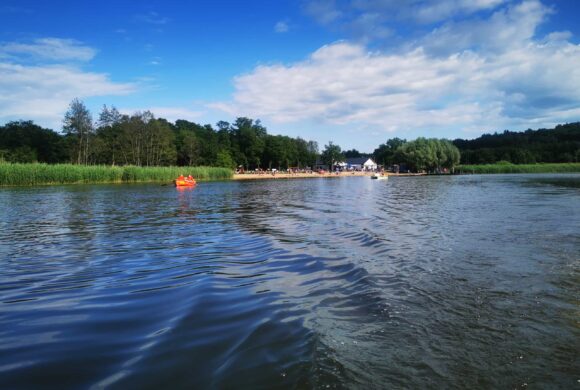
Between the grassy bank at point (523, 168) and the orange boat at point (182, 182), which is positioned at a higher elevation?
the grassy bank at point (523, 168)

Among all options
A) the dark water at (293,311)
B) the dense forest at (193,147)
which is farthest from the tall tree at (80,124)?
the dark water at (293,311)

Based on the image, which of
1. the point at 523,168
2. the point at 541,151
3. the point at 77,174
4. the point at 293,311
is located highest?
the point at 541,151

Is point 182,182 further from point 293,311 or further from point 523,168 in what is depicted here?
point 523,168

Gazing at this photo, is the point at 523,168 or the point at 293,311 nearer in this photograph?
the point at 293,311

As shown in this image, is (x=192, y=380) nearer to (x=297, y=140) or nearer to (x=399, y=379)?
(x=399, y=379)

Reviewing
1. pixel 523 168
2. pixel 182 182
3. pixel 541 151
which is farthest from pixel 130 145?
pixel 541 151

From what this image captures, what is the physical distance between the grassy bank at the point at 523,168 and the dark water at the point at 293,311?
143m

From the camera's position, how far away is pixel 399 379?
13.4ft

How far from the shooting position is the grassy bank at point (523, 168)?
13066 centimetres

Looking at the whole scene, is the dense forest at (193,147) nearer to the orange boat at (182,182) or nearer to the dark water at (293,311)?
the orange boat at (182,182)

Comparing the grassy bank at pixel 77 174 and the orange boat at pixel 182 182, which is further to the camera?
the orange boat at pixel 182 182

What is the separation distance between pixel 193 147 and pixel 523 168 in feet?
375

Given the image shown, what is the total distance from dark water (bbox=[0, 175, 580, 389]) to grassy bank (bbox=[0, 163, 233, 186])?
1741 inches

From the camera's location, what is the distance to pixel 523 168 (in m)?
140
